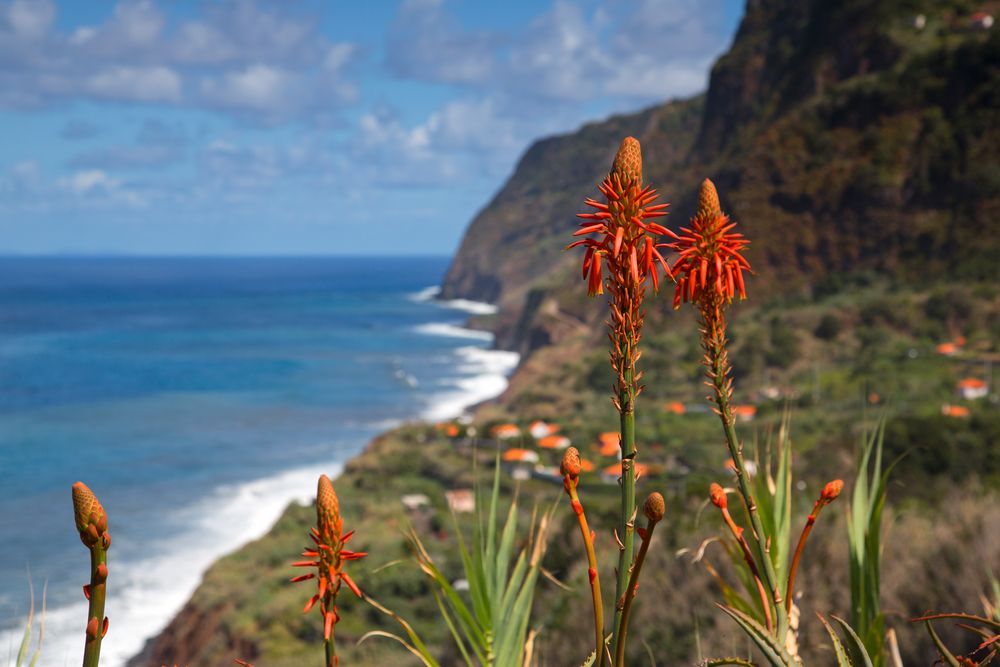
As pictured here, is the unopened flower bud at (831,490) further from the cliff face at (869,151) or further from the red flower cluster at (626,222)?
the cliff face at (869,151)

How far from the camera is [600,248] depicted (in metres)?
1.18

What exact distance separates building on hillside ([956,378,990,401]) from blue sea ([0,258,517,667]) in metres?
23.6

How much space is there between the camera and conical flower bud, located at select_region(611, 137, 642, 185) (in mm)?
1154

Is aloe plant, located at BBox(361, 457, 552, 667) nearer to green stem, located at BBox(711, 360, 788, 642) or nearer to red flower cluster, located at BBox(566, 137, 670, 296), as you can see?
green stem, located at BBox(711, 360, 788, 642)

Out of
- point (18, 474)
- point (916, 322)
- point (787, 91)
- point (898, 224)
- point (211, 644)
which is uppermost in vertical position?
point (787, 91)

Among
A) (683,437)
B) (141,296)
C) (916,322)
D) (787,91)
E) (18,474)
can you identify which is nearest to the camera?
(683,437)

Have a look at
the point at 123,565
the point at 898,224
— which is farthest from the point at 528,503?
the point at 898,224

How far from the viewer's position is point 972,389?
109ft

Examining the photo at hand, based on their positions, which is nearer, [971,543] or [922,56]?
[971,543]

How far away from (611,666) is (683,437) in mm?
36899

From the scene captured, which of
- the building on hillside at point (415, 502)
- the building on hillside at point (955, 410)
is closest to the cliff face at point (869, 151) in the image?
the building on hillside at point (955, 410)

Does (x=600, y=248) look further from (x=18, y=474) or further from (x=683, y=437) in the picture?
(x=18, y=474)

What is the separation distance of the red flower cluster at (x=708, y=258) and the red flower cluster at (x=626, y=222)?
0.20 meters

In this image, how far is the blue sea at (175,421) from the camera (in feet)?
89.0
